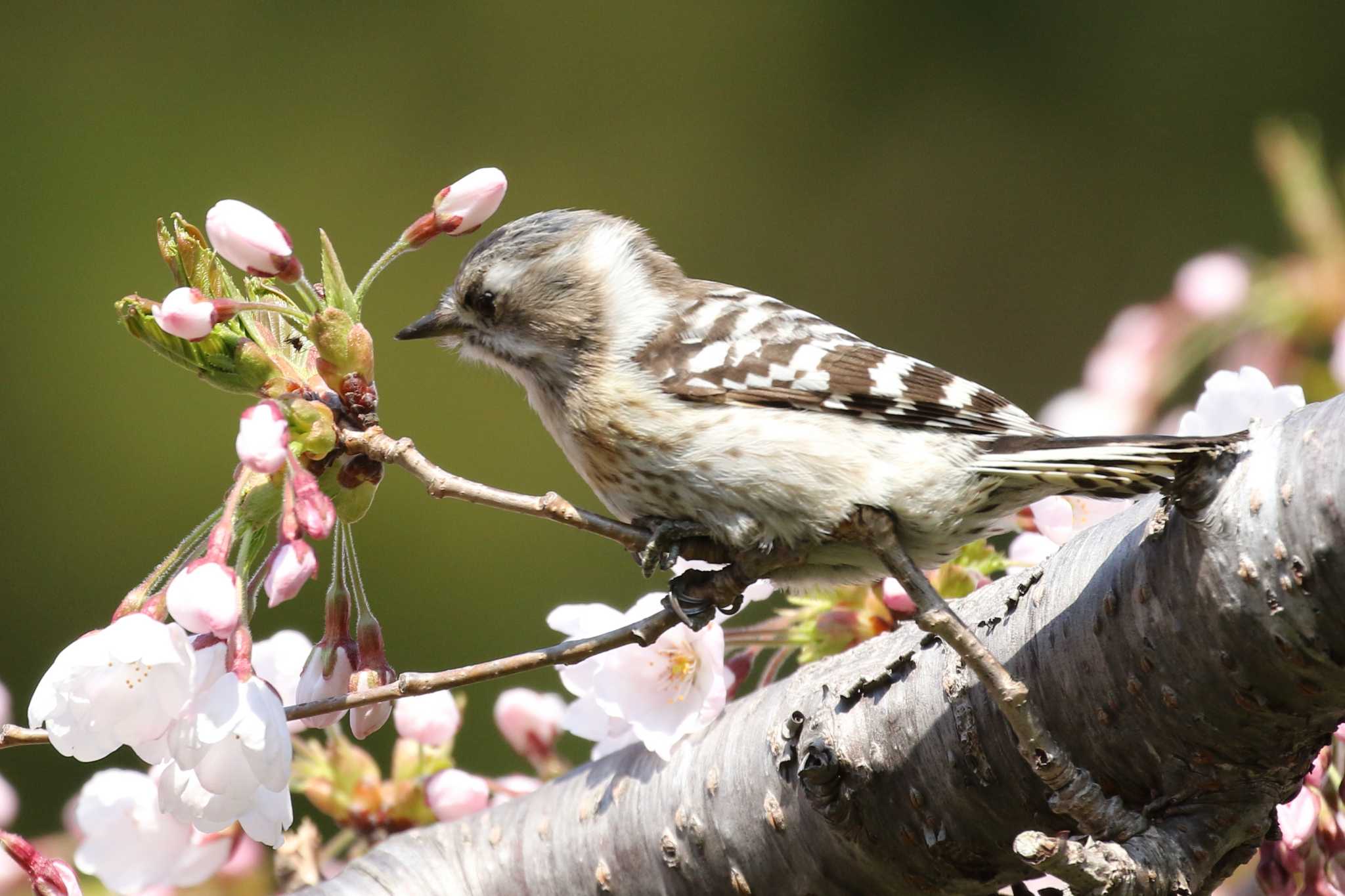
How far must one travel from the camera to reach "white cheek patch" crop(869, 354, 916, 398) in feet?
5.03

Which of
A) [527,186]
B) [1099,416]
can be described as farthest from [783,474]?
[527,186]

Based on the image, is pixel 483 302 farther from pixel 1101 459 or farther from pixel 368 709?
pixel 1101 459

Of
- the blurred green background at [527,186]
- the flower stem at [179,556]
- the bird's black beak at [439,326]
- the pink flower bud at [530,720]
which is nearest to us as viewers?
the flower stem at [179,556]

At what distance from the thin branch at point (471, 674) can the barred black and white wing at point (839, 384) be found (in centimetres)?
43

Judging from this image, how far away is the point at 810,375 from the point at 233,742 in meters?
0.79

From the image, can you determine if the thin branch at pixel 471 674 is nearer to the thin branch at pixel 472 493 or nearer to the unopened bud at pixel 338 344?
the thin branch at pixel 472 493

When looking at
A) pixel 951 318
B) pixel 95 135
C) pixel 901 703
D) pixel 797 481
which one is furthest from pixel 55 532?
pixel 901 703

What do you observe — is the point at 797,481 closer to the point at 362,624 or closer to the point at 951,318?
the point at 362,624

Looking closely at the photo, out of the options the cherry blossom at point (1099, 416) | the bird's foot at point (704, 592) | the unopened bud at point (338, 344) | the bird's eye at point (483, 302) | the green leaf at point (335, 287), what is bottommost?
the bird's foot at point (704, 592)

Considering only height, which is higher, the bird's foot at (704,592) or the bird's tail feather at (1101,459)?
the bird's tail feather at (1101,459)

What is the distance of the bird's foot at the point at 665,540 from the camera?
1.32m

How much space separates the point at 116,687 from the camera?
3.28 feet

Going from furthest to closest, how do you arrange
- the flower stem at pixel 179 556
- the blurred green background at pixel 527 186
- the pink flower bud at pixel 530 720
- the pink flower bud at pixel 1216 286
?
1. the blurred green background at pixel 527 186
2. the pink flower bud at pixel 1216 286
3. the pink flower bud at pixel 530 720
4. the flower stem at pixel 179 556

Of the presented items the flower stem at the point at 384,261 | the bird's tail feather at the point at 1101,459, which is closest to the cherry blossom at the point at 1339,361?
the bird's tail feather at the point at 1101,459
